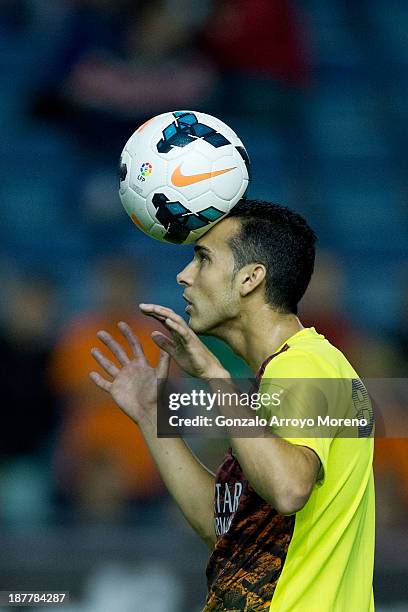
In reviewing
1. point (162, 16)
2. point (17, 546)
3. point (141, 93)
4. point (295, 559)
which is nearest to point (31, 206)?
point (141, 93)

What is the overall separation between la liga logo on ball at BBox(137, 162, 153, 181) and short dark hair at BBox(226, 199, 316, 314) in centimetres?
35

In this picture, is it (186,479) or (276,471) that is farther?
(186,479)

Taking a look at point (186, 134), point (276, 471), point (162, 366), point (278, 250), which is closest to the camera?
point (276, 471)

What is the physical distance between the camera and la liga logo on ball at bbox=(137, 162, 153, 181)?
3.55 meters

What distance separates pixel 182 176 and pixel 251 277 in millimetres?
463

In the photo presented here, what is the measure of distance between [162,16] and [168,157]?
14.4 ft

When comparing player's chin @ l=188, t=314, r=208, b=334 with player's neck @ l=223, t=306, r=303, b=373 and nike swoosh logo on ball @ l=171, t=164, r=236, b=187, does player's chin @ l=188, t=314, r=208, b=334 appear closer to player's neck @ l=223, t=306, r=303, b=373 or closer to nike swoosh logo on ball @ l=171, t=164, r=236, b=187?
player's neck @ l=223, t=306, r=303, b=373

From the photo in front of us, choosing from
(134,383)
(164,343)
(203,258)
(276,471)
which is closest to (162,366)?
(134,383)

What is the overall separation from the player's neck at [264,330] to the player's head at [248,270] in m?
0.02

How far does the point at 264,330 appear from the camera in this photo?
3275 millimetres

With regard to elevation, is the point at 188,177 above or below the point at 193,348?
above

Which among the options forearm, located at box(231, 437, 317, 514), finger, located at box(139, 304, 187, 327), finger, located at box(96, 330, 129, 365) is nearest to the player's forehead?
finger, located at box(96, 330, 129, 365)

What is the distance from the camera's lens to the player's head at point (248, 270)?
330 cm

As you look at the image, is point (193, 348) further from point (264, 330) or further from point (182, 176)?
point (182, 176)
